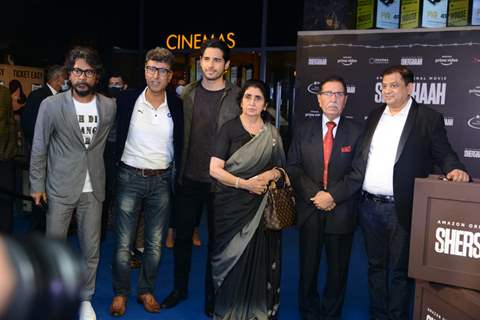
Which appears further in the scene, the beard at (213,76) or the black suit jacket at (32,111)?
the black suit jacket at (32,111)

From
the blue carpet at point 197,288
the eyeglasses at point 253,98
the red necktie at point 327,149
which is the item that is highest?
the eyeglasses at point 253,98

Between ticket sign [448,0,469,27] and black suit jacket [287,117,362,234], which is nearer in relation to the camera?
black suit jacket [287,117,362,234]

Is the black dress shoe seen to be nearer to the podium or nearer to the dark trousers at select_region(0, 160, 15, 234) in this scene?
the podium

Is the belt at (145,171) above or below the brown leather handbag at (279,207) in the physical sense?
above

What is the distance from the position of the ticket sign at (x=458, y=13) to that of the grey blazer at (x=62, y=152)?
5.00 meters

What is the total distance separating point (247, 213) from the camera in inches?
119

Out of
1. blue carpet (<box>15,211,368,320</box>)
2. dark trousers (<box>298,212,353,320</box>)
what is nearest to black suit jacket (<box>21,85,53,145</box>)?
blue carpet (<box>15,211,368,320</box>)

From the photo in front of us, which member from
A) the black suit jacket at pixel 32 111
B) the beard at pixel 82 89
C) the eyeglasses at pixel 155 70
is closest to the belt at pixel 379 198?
the eyeglasses at pixel 155 70

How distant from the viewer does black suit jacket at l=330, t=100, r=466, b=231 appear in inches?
114

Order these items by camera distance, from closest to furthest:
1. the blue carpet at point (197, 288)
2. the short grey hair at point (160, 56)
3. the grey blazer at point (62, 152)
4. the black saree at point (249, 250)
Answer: the grey blazer at point (62, 152), the black saree at point (249, 250), the short grey hair at point (160, 56), the blue carpet at point (197, 288)

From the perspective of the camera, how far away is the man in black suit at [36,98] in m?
4.56

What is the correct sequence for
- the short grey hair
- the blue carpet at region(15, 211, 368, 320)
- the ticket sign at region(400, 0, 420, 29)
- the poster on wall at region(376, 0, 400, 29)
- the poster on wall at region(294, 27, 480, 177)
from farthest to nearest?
the poster on wall at region(376, 0, 400, 29) < the ticket sign at region(400, 0, 420, 29) < the poster on wall at region(294, 27, 480, 177) < the blue carpet at region(15, 211, 368, 320) < the short grey hair

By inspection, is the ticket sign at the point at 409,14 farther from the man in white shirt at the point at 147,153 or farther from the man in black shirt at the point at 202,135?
the man in white shirt at the point at 147,153

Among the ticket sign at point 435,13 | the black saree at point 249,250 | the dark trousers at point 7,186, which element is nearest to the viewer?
the black saree at point 249,250
